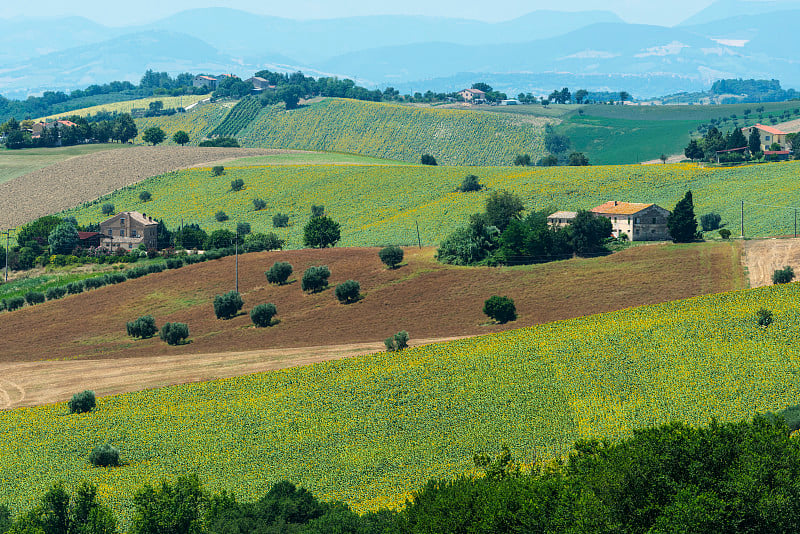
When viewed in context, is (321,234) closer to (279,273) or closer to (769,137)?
(279,273)

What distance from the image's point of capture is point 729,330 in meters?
71.2

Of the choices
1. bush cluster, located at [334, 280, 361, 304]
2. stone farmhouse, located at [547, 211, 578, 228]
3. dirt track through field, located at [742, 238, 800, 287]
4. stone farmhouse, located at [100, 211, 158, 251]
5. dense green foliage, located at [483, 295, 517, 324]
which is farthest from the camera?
stone farmhouse, located at [100, 211, 158, 251]

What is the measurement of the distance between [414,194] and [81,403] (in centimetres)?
9517

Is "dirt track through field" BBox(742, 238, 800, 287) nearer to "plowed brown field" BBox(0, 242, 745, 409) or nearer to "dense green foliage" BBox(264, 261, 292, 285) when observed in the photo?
"plowed brown field" BBox(0, 242, 745, 409)

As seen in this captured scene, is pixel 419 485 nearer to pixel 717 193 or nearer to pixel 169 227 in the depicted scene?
pixel 717 193

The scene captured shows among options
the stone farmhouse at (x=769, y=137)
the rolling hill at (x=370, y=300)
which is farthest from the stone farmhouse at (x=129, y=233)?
the stone farmhouse at (x=769, y=137)

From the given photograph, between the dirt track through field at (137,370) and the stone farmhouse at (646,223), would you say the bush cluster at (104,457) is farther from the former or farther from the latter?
the stone farmhouse at (646,223)

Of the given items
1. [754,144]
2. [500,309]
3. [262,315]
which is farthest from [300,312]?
[754,144]

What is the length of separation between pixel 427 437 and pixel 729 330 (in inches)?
1084

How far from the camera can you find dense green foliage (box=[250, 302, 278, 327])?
9100 cm

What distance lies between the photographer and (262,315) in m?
91.1

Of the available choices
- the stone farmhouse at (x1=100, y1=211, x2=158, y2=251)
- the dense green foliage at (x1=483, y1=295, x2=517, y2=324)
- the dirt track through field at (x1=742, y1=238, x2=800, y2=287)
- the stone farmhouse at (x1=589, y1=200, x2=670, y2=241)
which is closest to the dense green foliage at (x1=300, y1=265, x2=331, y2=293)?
the dense green foliage at (x1=483, y1=295, x2=517, y2=324)

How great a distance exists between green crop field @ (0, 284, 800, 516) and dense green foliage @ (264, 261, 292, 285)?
1187 inches

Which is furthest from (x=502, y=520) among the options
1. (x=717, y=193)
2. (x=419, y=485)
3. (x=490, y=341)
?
(x=717, y=193)
